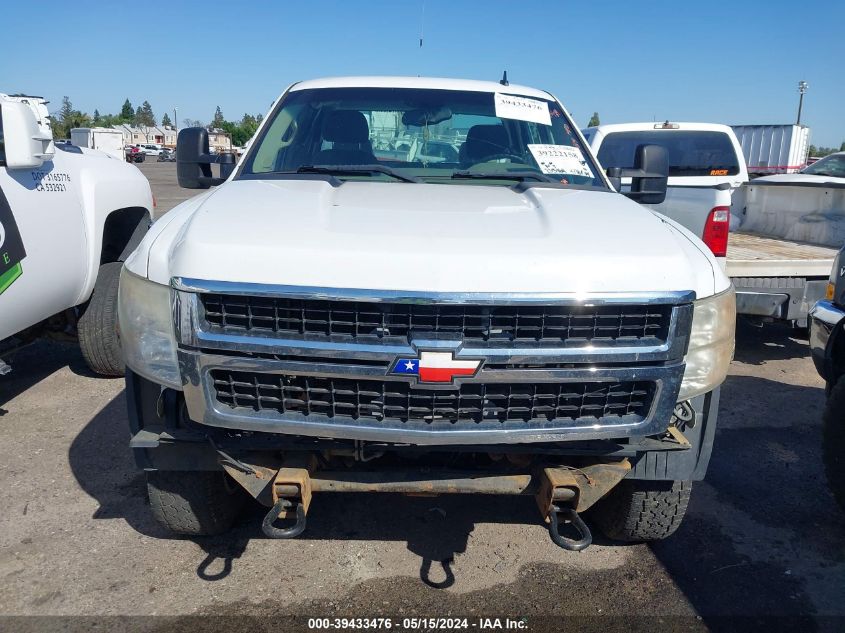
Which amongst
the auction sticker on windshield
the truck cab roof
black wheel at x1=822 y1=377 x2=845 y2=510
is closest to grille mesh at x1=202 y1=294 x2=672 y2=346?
the auction sticker on windshield

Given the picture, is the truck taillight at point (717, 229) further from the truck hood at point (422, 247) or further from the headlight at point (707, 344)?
the headlight at point (707, 344)

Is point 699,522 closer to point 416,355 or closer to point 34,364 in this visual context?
point 416,355

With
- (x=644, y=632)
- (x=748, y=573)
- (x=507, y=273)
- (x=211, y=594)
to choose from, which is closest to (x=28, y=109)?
(x=211, y=594)

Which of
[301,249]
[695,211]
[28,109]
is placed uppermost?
[28,109]

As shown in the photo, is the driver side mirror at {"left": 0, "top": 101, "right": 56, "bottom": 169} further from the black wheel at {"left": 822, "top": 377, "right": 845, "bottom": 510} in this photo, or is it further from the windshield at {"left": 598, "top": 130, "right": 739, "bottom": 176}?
the windshield at {"left": 598, "top": 130, "right": 739, "bottom": 176}

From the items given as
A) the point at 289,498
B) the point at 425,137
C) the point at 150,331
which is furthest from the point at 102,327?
the point at 289,498

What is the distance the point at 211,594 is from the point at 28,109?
279cm

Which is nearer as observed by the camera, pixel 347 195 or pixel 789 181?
pixel 347 195

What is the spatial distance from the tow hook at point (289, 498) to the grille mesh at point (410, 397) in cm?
28

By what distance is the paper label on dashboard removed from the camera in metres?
3.90

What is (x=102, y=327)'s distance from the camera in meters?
5.09

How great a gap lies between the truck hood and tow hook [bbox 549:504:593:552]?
85 cm

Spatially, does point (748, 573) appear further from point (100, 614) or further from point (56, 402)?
point (56, 402)

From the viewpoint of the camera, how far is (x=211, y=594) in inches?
114
